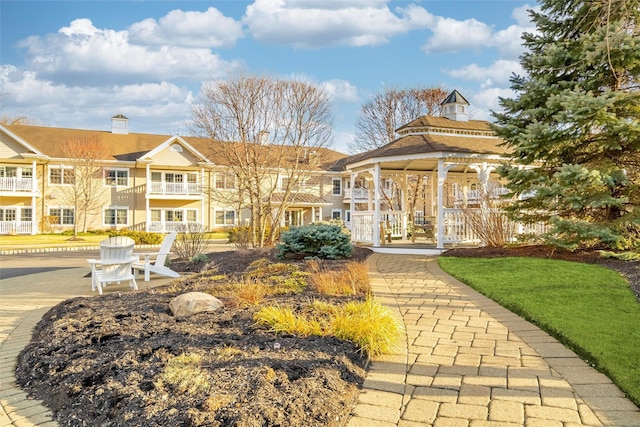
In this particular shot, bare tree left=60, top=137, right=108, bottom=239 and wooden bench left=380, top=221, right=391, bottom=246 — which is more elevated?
bare tree left=60, top=137, right=108, bottom=239

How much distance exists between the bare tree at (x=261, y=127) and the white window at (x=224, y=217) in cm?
1690

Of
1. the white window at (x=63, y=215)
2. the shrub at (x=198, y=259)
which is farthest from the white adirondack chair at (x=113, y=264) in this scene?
the white window at (x=63, y=215)

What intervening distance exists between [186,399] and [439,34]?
1112cm

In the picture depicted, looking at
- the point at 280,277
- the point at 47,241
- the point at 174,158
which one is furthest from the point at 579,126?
the point at 174,158

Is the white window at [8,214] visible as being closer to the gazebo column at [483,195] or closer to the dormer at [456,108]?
the dormer at [456,108]

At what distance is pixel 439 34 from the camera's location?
37.9ft

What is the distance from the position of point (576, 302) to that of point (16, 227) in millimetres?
33088

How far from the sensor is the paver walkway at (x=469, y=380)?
9.58 feet

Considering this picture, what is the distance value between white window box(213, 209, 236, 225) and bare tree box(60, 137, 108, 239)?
8.21 m

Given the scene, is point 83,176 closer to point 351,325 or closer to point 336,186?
point 336,186

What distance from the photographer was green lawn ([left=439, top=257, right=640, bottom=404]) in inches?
150

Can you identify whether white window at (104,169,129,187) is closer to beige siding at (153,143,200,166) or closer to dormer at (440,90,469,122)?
beige siding at (153,143,200,166)

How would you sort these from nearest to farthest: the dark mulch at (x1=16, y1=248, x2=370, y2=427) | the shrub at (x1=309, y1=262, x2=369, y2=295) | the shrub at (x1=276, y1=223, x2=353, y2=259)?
the dark mulch at (x1=16, y1=248, x2=370, y2=427) → the shrub at (x1=309, y1=262, x2=369, y2=295) → the shrub at (x1=276, y1=223, x2=353, y2=259)

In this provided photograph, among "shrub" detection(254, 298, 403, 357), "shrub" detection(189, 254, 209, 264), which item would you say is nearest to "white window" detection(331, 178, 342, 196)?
"shrub" detection(189, 254, 209, 264)
